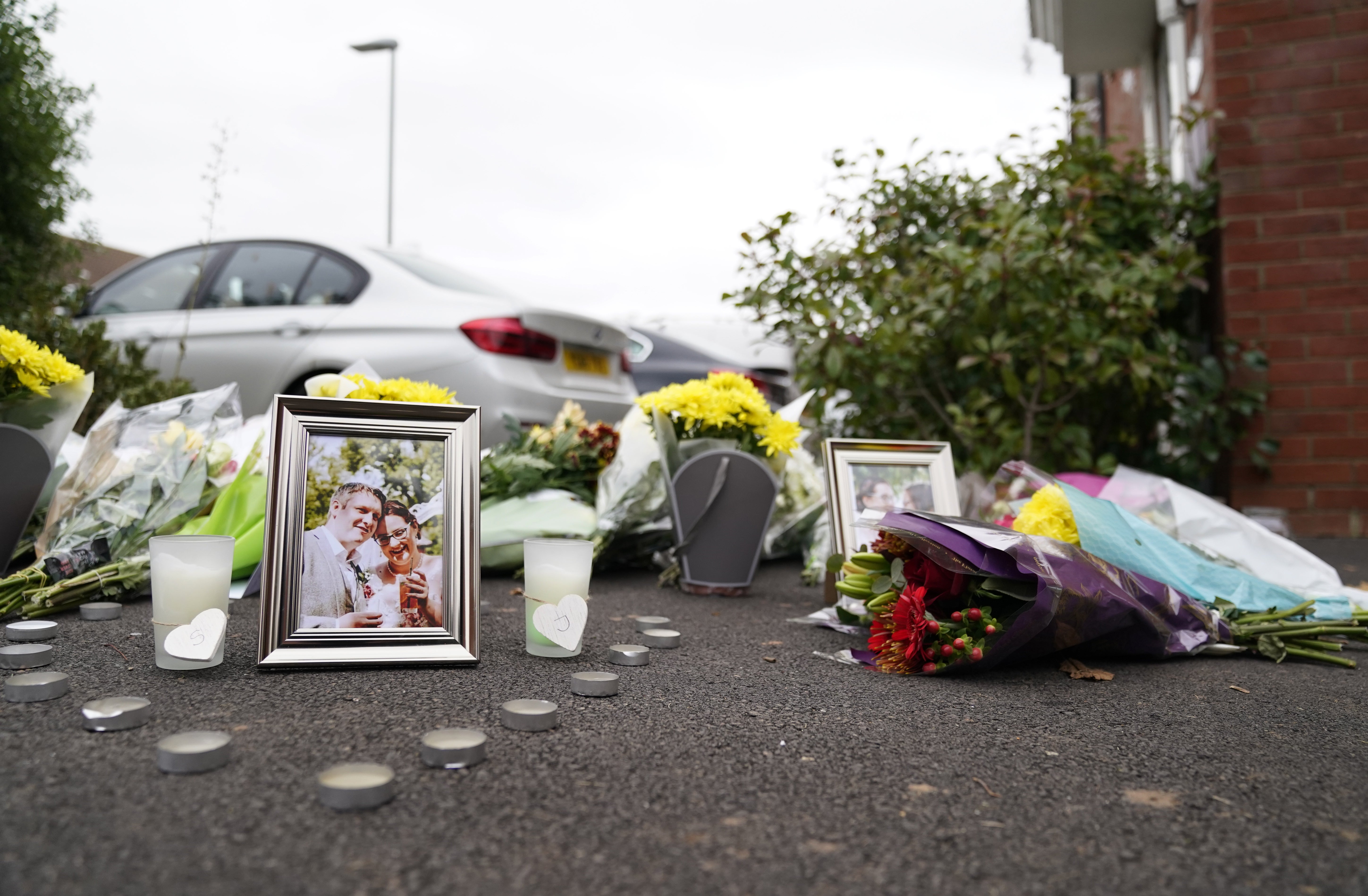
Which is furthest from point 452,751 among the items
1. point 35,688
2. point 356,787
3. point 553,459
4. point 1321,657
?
point 553,459

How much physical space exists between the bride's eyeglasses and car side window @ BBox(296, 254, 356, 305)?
2.89 meters

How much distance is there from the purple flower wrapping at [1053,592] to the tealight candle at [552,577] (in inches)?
26.1

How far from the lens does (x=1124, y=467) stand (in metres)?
2.89

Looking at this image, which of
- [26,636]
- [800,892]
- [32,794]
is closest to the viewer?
[800,892]

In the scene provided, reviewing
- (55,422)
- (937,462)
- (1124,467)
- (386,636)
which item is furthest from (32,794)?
(1124,467)

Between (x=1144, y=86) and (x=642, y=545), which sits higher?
(x=1144, y=86)

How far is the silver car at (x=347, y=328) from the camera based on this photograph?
4.00m

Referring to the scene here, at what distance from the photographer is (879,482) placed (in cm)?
261

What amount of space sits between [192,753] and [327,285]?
3688mm

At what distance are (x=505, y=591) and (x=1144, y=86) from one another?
23.1 feet

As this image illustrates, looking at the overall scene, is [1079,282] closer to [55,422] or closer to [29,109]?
[55,422]

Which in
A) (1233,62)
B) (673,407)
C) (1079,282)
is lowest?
(673,407)

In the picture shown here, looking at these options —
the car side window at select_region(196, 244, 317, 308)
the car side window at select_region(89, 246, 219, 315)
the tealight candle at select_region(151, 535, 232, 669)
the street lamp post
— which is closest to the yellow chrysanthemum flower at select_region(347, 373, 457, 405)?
the tealight candle at select_region(151, 535, 232, 669)

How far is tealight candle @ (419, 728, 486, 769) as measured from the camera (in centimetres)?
115
